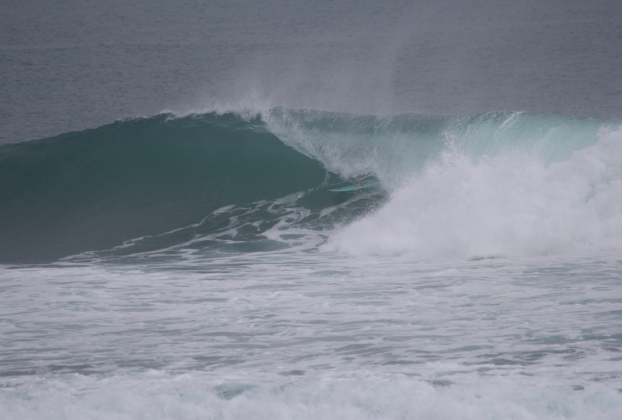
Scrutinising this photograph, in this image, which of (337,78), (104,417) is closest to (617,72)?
(337,78)

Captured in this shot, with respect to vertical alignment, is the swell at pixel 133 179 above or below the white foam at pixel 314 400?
above

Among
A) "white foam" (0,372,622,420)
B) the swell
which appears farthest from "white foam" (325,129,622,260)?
"white foam" (0,372,622,420)

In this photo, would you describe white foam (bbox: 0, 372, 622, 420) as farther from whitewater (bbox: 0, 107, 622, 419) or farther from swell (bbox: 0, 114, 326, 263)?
swell (bbox: 0, 114, 326, 263)

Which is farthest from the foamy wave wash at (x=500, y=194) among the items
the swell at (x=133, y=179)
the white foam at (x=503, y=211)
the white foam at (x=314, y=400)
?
the white foam at (x=314, y=400)

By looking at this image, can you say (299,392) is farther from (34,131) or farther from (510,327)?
(34,131)

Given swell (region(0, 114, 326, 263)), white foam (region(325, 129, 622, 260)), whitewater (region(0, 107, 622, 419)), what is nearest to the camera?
whitewater (region(0, 107, 622, 419))

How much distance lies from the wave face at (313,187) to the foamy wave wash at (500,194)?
0.02m

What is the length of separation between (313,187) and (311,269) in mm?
4003

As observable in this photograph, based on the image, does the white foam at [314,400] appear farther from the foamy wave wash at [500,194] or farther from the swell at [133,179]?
the swell at [133,179]

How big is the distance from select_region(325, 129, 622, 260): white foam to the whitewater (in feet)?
0.10

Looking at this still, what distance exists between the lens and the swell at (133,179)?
9352mm

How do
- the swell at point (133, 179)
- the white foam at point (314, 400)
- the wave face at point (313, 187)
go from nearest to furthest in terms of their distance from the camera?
the white foam at point (314, 400) → the wave face at point (313, 187) → the swell at point (133, 179)

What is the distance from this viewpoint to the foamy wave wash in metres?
7.21

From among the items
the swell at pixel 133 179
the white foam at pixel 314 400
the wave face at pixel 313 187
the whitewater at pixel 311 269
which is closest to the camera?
the white foam at pixel 314 400
